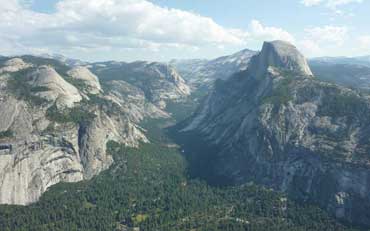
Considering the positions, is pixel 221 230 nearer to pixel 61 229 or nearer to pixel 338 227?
pixel 338 227

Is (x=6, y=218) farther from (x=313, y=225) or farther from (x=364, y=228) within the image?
(x=364, y=228)

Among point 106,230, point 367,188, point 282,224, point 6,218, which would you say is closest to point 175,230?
point 106,230

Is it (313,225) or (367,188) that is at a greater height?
(367,188)

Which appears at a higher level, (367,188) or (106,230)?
(367,188)

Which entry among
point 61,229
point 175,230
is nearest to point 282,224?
point 175,230

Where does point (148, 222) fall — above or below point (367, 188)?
below

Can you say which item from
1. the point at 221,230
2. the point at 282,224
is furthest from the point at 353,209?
the point at 221,230

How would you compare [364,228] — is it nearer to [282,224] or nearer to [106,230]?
[282,224]
